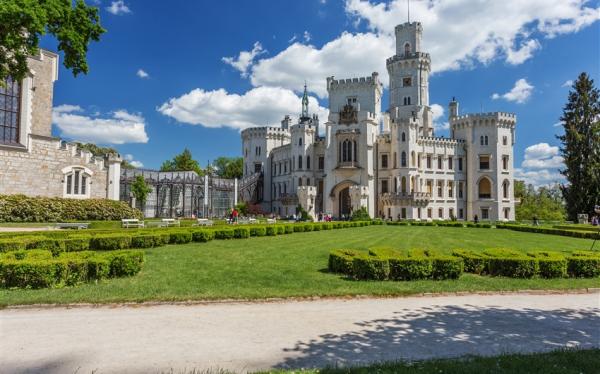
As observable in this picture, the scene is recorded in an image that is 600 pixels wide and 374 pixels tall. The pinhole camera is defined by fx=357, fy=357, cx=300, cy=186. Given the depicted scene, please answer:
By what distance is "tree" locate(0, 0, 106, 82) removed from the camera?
13.1m

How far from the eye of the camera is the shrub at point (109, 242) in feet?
50.5

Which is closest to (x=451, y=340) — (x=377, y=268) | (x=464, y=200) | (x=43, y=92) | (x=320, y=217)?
(x=377, y=268)

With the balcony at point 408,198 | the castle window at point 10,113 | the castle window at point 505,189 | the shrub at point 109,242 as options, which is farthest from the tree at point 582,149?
the castle window at point 10,113

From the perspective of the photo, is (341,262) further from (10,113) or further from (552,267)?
(10,113)

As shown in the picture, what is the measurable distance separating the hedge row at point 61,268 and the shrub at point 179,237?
733cm

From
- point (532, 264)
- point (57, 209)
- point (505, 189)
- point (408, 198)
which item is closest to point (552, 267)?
point (532, 264)

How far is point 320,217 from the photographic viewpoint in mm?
52188

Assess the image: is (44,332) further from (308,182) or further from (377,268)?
(308,182)

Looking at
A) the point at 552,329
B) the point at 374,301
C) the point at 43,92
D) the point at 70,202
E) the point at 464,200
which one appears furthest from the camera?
the point at 464,200

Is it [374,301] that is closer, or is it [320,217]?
[374,301]

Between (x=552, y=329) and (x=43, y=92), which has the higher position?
(x=43, y=92)

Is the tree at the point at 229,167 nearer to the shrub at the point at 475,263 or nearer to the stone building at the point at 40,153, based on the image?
the stone building at the point at 40,153

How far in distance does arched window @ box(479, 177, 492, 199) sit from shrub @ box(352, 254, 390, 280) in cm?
5285

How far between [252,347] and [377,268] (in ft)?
19.8
